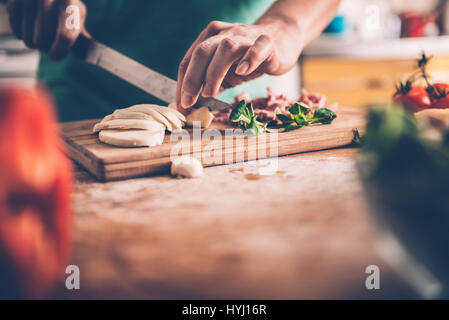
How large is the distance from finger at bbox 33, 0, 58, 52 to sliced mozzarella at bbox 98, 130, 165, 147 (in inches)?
22.8

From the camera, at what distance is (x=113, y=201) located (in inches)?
29.0

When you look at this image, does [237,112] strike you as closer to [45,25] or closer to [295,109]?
[295,109]

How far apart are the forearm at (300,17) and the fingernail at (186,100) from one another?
19.1 inches

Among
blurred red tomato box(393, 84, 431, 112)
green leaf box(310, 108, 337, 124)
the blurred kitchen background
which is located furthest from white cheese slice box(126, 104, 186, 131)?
the blurred kitchen background

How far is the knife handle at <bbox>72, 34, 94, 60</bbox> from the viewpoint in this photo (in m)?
1.39

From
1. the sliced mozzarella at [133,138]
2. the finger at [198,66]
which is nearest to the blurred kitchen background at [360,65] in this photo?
the finger at [198,66]

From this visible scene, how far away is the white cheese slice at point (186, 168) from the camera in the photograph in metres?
0.85

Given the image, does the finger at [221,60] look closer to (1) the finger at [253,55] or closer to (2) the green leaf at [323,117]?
(1) the finger at [253,55]

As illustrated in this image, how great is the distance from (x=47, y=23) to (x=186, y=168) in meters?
0.83

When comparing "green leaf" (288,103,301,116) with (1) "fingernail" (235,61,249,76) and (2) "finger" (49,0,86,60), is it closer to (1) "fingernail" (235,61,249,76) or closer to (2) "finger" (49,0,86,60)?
(1) "fingernail" (235,61,249,76)

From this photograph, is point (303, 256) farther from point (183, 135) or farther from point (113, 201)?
point (183, 135)

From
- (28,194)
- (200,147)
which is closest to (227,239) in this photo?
(28,194)

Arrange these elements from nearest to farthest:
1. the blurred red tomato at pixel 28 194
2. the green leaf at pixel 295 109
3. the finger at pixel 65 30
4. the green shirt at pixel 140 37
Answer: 1. the blurred red tomato at pixel 28 194
2. the green leaf at pixel 295 109
3. the finger at pixel 65 30
4. the green shirt at pixel 140 37
